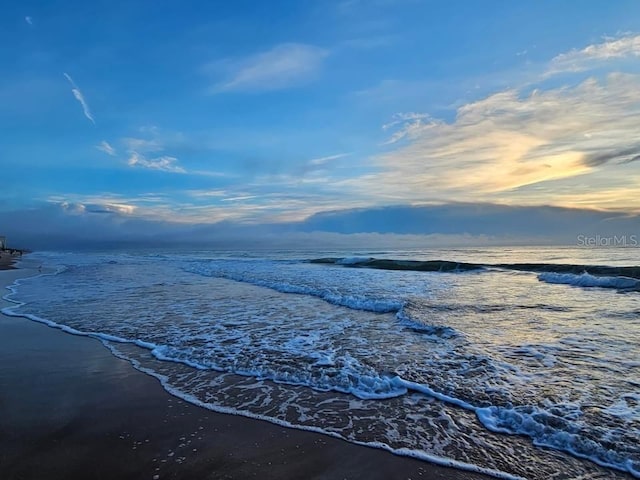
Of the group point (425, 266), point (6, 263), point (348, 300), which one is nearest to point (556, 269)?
point (425, 266)

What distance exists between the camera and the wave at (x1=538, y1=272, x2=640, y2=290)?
17.2 meters

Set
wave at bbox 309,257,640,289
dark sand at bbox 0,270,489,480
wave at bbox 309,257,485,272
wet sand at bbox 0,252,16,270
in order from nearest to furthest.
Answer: dark sand at bbox 0,270,489,480 → wave at bbox 309,257,640,289 → wave at bbox 309,257,485,272 → wet sand at bbox 0,252,16,270

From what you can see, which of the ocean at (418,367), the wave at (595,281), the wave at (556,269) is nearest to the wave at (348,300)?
the ocean at (418,367)

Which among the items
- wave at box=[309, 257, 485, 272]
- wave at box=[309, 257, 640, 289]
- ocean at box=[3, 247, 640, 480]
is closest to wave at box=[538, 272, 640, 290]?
wave at box=[309, 257, 640, 289]

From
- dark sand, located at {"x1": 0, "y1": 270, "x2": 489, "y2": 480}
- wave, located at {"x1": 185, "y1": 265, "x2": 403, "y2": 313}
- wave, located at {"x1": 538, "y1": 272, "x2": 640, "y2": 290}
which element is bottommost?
dark sand, located at {"x1": 0, "y1": 270, "x2": 489, "y2": 480}

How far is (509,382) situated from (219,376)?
14.4ft

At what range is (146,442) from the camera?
3850mm

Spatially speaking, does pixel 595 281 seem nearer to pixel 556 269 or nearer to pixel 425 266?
pixel 556 269

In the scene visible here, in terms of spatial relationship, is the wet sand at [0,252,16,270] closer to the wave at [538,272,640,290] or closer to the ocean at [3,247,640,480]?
the ocean at [3,247,640,480]

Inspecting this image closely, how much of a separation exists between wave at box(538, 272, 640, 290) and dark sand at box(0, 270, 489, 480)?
18.4 metres

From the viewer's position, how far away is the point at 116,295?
15.2 meters

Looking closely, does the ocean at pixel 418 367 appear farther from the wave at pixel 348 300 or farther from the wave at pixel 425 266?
the wave at pixel 425 266

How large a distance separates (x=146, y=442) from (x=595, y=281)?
827 inches

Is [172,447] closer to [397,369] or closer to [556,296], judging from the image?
[397,369]
